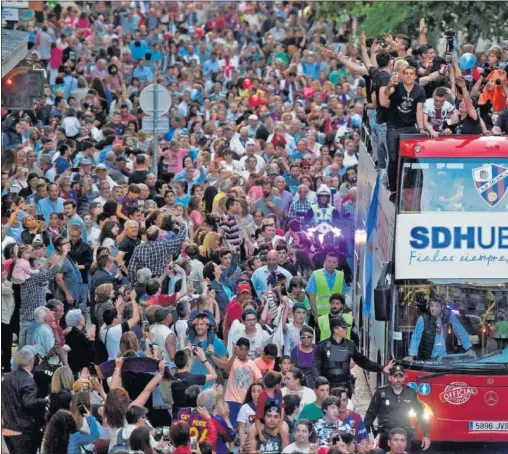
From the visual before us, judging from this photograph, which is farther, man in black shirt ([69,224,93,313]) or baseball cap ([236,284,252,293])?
man in black shirt ([69,224,93,313])

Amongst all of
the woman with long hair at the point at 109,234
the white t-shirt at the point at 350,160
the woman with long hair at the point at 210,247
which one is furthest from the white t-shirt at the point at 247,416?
the white t-shirt at the point at 350,160

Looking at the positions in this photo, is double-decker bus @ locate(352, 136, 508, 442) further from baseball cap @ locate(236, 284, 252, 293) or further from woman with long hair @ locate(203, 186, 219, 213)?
woman with long hair @ locate(203, 186, 219, 213)

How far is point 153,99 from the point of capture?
98.3 ft

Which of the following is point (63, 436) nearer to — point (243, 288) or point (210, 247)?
point (243, 288)

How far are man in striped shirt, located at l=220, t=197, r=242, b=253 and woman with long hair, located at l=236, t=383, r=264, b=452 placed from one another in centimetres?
749

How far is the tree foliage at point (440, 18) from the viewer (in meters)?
40.9

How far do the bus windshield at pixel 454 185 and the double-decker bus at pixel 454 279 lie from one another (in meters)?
0.01

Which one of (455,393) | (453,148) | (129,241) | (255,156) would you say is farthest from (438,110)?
(255,156)

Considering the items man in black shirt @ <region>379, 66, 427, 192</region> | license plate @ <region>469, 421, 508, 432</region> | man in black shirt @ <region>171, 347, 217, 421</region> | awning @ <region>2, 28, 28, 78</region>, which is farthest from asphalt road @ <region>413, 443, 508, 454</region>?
awning @ <region>2, 28, 28, 78</region>

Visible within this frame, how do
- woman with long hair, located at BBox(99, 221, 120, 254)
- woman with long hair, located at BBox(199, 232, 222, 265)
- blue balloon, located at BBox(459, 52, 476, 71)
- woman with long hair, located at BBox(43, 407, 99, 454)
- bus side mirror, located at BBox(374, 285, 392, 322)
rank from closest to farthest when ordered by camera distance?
woman with long hair, located at BBox(43, 407, 99, 454)
bus side mirror, located at BBox(374, 285, 392, 322)
woman with long hair, located at BBox(199, 232, 222, 265)
blue balloon, located at BBox(459, 52, 476, 71)
woman with long hair, located at BBox(99, 221, 120, 254)

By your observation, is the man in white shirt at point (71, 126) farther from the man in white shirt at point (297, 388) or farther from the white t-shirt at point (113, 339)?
the man in white shirt at point (297, 388)

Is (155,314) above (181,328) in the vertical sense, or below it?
above

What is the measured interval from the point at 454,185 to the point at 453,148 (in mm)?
405

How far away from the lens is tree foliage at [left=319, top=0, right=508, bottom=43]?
134 ft
